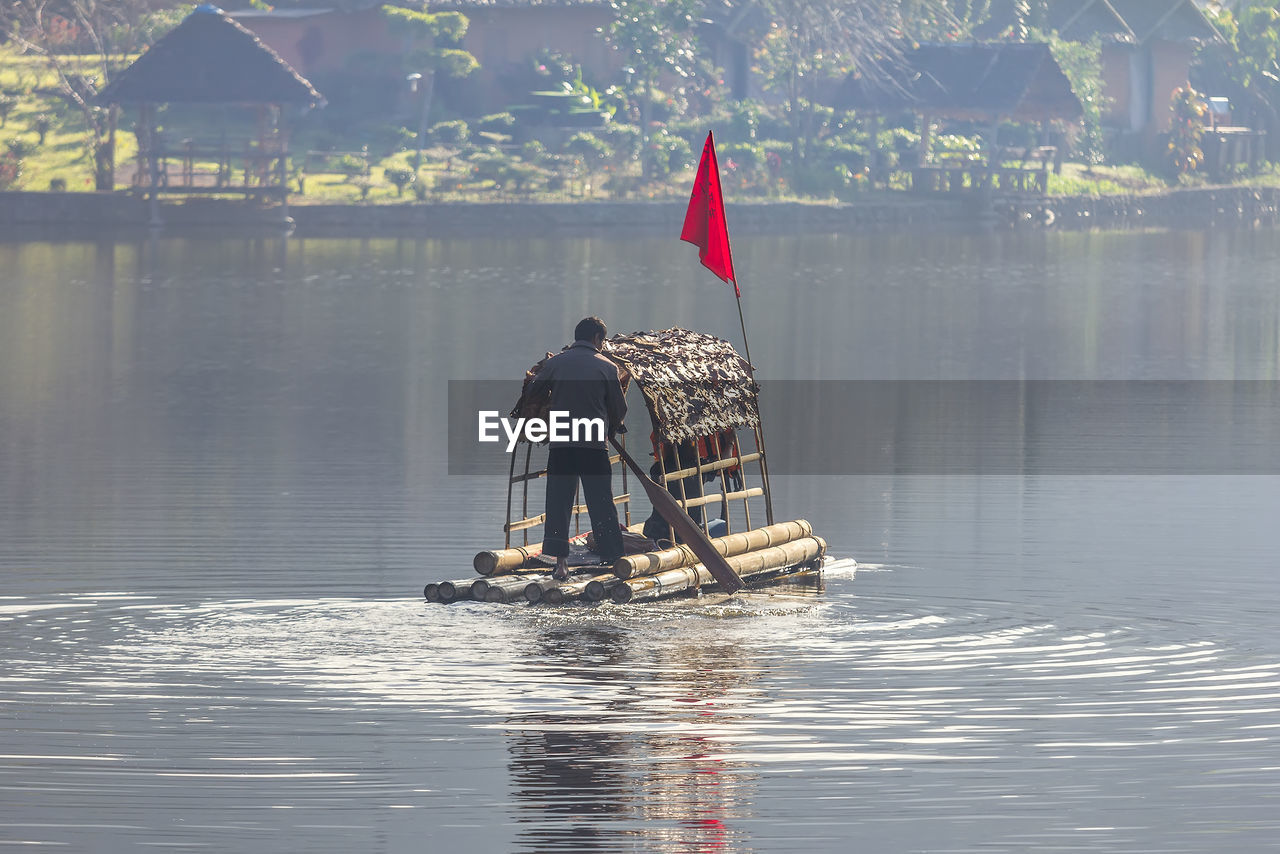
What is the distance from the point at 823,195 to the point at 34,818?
65.1 m

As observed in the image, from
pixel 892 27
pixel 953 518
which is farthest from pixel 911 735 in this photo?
pixel 892 27

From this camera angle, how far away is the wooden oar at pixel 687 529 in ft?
49.5

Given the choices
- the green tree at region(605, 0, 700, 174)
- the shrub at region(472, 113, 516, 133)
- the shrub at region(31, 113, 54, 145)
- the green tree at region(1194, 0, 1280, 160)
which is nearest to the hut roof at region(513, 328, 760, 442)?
the green tree at region(605, 0, 700, 174)

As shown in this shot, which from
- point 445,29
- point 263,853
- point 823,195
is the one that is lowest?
point 263,853

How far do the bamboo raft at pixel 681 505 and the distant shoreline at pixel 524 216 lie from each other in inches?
1940

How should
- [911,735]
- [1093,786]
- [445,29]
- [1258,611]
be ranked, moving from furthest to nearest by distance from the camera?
[445,29], [1258,611], [911,735], [1093,786]

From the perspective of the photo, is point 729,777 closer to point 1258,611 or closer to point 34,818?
point 34,818

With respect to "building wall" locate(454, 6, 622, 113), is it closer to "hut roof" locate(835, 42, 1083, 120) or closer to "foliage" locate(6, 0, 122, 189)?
"hut roof" locate(835, 42, 1083, 120)

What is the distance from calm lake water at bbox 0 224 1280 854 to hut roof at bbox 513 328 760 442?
4.21 feet

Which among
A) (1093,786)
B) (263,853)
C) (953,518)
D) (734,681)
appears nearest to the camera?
(263,853)

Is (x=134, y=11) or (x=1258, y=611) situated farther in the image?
(x=134, y=11)

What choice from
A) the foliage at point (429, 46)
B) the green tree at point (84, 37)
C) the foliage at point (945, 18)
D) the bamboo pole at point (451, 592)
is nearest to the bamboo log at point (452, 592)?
the bamboo pole at point (451, 592)

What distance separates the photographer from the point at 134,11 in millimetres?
72438

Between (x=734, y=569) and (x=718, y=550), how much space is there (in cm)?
18
